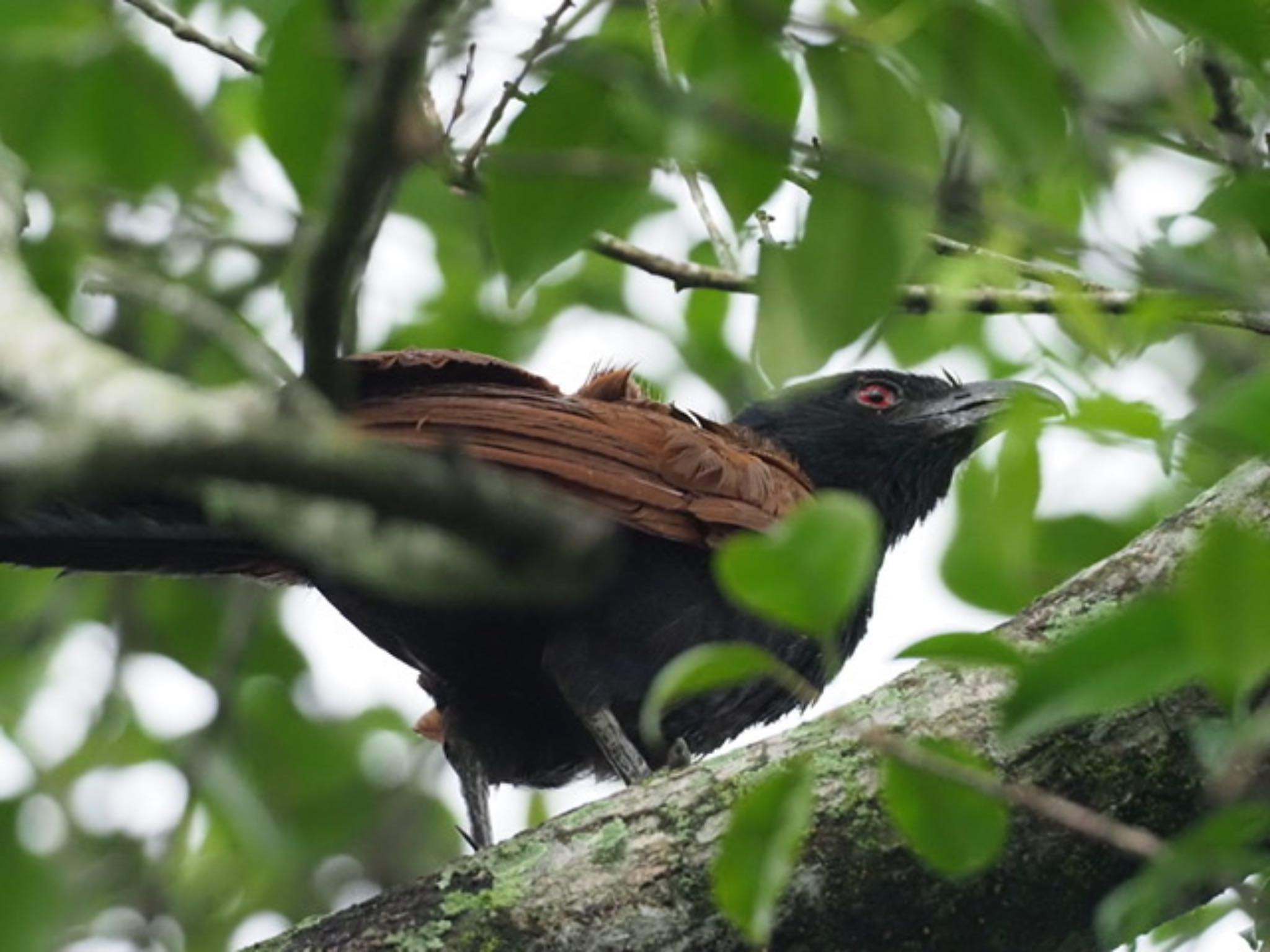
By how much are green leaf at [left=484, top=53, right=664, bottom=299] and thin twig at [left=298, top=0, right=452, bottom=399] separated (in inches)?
21.6

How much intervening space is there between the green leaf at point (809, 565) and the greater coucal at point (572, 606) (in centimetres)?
225

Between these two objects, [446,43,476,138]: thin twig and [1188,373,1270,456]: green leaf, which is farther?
[446,43,476,138]: thin twig

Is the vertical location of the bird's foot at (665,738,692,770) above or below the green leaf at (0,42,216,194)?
below

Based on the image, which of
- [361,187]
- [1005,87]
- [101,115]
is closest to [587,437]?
[101,115]

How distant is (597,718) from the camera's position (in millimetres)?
4488

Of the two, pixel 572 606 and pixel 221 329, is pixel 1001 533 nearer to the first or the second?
pixel 221 329

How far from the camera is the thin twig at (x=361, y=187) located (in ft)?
5.53

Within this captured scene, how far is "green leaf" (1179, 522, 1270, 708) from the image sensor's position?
1.57 metres

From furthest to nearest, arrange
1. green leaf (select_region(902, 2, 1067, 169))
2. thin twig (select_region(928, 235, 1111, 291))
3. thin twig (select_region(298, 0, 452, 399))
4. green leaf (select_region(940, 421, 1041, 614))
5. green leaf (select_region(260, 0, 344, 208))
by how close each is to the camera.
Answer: thin twig (select_region(928, 235, 1111, 291)) < green leaf (select_region(940, 421, 1041, 614)) < green leaf (select_region(902, 2, 1067, 169)) < green leaf (select_region(260, 0, 344, 208)) < thin twig (select_region(298, 0, 452, 399))

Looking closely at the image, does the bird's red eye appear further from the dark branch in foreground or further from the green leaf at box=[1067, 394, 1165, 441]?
the green leaf at box=[1067, 394, 1165, 441]

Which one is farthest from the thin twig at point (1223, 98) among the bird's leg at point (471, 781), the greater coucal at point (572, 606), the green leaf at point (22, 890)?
the green leaf at point (22, 890)

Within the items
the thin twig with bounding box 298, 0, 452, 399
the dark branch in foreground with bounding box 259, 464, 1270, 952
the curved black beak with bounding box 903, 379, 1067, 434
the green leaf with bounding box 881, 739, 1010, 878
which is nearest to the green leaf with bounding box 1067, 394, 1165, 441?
the green leaf with bounding box 881, 739, 1010, 878

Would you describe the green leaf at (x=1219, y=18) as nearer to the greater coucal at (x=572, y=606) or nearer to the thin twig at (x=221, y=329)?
the thin twig at (x=221, y=329)

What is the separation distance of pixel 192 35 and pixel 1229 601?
2.68 meters
